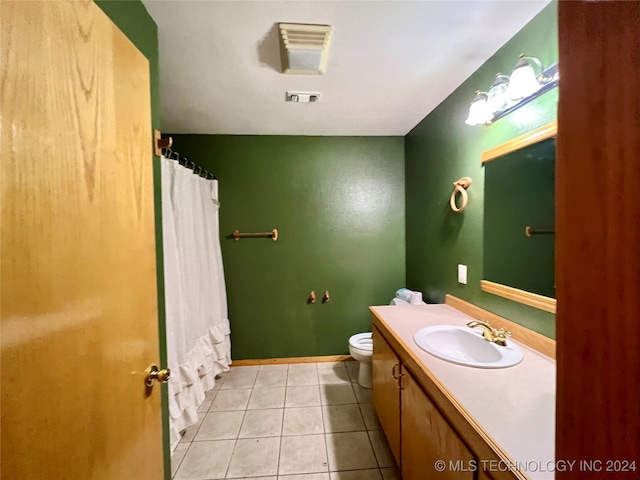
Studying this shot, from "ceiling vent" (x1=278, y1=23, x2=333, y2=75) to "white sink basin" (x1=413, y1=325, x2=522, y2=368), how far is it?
1.55 meters

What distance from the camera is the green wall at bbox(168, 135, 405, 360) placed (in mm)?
2600

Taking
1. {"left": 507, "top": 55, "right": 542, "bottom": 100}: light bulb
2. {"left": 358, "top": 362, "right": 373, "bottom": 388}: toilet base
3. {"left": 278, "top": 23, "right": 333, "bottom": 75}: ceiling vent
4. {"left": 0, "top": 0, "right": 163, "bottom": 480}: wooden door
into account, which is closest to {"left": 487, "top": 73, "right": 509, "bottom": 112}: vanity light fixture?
{"left": 507, "top": 55, "right": 542, "bottom": 100}: light bulb

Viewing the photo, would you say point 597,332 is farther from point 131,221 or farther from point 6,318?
point 131,221

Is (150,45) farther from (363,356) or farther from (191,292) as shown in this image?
(363,356)

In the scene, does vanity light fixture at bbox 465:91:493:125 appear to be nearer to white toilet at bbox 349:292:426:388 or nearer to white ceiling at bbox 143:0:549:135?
white ceiling at bbox 143:0:549:135

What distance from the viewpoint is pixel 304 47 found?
4.19 ft

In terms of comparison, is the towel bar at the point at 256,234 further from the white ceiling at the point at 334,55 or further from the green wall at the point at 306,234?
the white ceiling at the point at 334,55

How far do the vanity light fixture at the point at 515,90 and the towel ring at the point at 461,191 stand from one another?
364 millimetres

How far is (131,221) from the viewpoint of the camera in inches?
29.8

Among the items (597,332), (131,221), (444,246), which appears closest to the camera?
(597,332)

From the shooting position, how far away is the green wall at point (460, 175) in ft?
3.84

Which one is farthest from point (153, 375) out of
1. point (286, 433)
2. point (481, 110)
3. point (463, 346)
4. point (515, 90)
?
point (481, 110)

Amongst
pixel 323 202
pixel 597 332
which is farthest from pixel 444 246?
pixel 597 332

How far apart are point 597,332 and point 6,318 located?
910 millimetres
